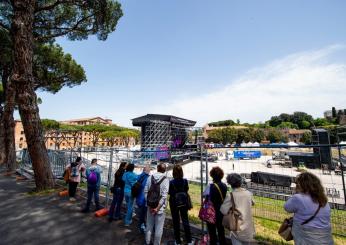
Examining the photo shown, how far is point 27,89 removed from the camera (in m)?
6.78

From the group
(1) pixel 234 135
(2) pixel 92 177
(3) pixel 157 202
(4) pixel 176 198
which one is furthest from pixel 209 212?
(1) pixel 234 135

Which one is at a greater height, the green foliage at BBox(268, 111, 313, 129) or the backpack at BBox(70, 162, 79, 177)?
the green foliage at BBox(268, 111, 313, 129)

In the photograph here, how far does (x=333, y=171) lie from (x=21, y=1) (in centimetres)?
1006

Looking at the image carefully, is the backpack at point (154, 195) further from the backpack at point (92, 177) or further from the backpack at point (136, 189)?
the backpack at point (92, 177)

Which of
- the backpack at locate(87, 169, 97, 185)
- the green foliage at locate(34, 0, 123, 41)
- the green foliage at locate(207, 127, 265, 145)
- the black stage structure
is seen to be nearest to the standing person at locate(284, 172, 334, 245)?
the backpack at locate(87, 169, 97, 185)

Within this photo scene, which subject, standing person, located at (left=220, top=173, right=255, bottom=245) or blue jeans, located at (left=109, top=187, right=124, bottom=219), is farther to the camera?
blue jeans, located at (left=109, top=187, right=124, bottom=219)

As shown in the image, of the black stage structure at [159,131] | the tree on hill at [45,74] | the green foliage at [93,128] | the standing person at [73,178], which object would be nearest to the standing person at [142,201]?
the standing person at [73,178]

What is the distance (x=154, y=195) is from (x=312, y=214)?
6.65 ft

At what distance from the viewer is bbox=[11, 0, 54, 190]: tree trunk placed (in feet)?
21.9

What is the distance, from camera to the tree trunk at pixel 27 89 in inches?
263

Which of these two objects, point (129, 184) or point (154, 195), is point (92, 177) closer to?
point (129, 184)

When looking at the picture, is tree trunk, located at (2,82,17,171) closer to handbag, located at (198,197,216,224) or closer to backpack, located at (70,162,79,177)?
backpack, located at (70,162,79,177)

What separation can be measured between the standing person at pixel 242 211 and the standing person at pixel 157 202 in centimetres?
100

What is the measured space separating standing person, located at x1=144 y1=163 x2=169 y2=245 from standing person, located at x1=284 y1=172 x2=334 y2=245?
174cm
